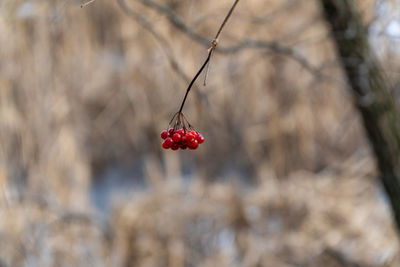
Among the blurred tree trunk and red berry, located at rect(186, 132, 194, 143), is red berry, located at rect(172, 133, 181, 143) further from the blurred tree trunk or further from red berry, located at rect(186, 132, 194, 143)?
the blurred tree trunk

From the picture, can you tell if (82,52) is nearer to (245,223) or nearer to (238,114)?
(238,114)

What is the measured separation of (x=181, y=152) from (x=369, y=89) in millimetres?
3457

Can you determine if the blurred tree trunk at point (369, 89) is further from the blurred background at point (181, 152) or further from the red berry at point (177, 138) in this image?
the red berry at point (177, 138)

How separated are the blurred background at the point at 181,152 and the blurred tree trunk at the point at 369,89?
0.11 m

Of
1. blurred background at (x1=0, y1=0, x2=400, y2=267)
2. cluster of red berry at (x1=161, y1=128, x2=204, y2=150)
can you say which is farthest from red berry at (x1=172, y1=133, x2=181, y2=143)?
blurred background at (x1=0, y1=0, x2=400, y2=267)

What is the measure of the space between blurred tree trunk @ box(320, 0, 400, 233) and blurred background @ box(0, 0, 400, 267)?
0.11 meters

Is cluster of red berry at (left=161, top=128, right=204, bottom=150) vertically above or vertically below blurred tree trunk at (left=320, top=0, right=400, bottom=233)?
below

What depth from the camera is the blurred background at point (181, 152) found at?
328 cm

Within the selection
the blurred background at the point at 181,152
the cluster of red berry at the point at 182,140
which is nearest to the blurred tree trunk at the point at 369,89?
the blurred background at the point at 181,152

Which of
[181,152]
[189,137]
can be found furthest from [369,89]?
[181,152]

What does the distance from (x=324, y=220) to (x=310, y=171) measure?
139 cm

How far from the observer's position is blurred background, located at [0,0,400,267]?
10.8 ft

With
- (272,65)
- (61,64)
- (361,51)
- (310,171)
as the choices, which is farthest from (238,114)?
(361,51)

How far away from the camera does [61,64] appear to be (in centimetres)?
414
